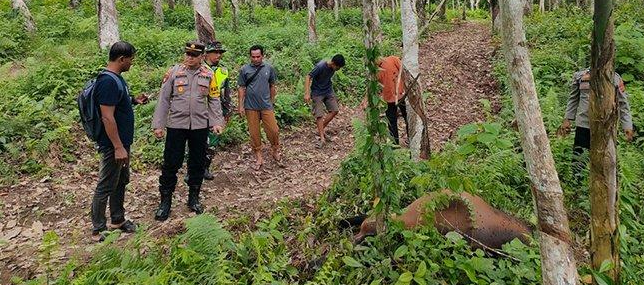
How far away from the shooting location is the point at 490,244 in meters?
4.16

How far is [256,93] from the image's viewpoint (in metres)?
7.48

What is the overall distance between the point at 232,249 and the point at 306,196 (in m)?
2.14

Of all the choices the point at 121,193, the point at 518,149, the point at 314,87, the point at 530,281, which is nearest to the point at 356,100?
the point at 314,87

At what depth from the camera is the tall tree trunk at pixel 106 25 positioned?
11.3 m

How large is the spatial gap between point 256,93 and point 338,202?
271cm

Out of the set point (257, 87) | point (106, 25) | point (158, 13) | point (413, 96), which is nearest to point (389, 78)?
point (413, 96)

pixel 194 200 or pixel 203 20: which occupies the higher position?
pixel 203 20

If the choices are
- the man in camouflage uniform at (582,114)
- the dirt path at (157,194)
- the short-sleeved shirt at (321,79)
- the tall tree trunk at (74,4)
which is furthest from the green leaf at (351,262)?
the tall tree trunk at (74,4)

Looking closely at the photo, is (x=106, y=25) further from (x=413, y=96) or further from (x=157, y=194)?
(x=413, y=96)

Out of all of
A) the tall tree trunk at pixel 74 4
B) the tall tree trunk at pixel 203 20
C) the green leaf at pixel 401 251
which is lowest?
the green leaf at pixel 401 251

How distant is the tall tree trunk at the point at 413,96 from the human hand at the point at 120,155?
346cm

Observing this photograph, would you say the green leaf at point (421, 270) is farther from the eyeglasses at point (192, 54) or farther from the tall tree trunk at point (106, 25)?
the tall tree trunk at point (106, 25)

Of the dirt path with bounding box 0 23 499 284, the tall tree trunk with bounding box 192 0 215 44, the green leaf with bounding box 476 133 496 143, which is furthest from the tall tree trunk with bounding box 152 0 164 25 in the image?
the green leaf with bounding box 476 133 496 143

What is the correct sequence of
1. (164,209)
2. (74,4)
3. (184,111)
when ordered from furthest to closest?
(74,4) → (164,209) → (184,111)
